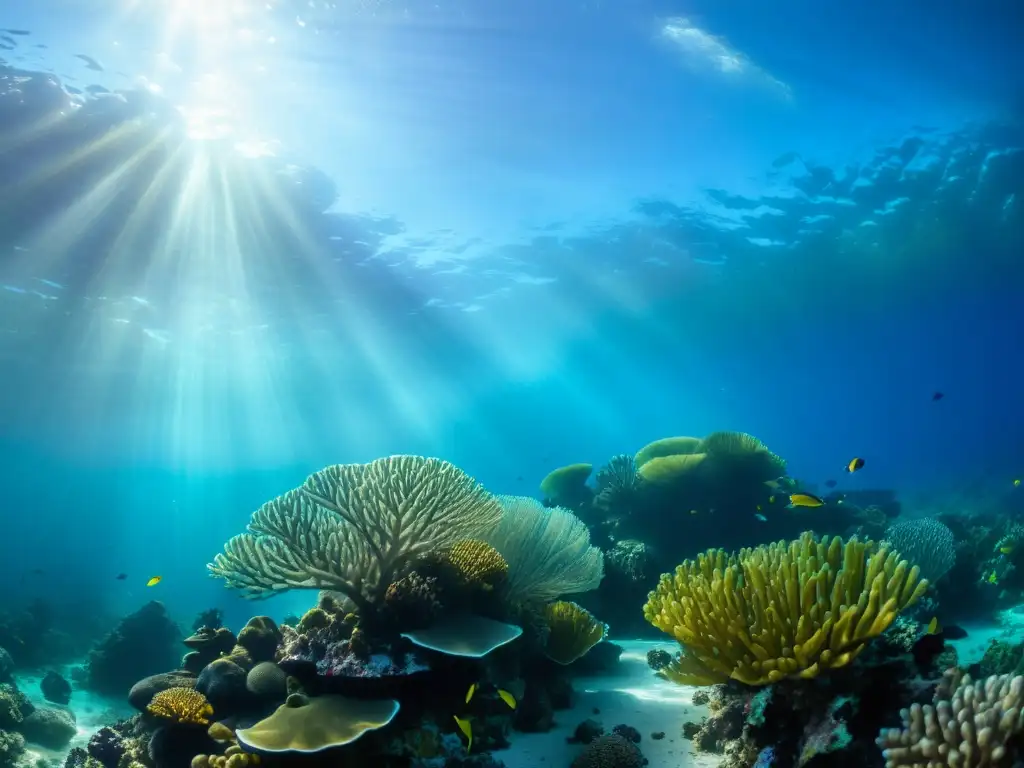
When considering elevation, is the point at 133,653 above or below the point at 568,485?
below

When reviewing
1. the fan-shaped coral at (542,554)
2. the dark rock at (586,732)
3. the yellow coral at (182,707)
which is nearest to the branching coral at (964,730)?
the dark rock at (586,732)

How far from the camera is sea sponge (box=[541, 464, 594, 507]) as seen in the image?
1367cm

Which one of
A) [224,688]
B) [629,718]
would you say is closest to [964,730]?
[629,718]

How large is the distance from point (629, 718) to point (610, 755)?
130 cm

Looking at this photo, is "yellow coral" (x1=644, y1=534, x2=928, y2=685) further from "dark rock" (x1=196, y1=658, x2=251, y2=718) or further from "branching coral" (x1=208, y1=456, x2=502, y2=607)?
"dark rock" (x1=196, y1=658, x2=251, y2=718)

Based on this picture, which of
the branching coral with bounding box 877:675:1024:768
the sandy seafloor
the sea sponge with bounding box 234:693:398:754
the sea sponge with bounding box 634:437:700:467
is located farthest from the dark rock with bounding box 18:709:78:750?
the branching coral with bounding box 877:675:1024:768

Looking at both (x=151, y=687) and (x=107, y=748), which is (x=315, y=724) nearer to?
(x=151, y=687)

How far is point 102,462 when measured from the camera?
238ft

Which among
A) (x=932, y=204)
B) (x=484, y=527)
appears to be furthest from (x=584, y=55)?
(x=932, y=204)

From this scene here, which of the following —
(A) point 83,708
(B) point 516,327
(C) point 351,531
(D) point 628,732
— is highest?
(B) point 516,327

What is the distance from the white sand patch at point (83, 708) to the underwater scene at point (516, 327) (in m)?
0.16

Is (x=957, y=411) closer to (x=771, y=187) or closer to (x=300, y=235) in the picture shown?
(x=771, y=187)

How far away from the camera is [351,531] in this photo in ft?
17.4

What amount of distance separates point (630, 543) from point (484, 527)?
18.4 feet
